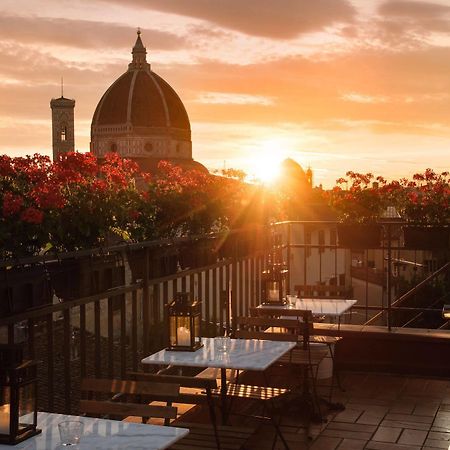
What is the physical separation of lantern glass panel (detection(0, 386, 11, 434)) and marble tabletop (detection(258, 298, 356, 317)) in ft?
11.7

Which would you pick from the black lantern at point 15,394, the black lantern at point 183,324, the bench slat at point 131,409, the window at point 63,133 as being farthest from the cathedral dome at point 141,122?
the black lantern at point 15,394

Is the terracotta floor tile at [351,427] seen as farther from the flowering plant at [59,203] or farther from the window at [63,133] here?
the window at [63,133]

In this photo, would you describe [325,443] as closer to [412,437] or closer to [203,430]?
[412,437]

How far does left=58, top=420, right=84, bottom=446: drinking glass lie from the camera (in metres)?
3.18

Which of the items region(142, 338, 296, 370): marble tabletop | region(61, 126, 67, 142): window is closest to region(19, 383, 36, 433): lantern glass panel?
region(142, 338, 296, 370): marble tabletop

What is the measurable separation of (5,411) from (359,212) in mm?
5285

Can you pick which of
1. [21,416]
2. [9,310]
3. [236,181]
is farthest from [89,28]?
[21,416]

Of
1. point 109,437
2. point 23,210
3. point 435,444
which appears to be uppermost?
point 23,210

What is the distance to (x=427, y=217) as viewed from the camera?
25.8 ft

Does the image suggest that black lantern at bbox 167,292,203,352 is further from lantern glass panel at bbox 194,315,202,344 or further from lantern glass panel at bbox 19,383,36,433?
lantern glass panel at bbox 19,383,36,433

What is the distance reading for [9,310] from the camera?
13.2 ft

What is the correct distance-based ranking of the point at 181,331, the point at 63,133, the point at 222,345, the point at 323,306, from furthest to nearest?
the point at 63,133, the point at 323,306, the point at 222,345, the point at 181,331

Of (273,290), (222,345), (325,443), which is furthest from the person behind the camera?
(273,290)

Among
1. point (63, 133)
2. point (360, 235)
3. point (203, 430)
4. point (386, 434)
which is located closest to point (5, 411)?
point (203, 430)
